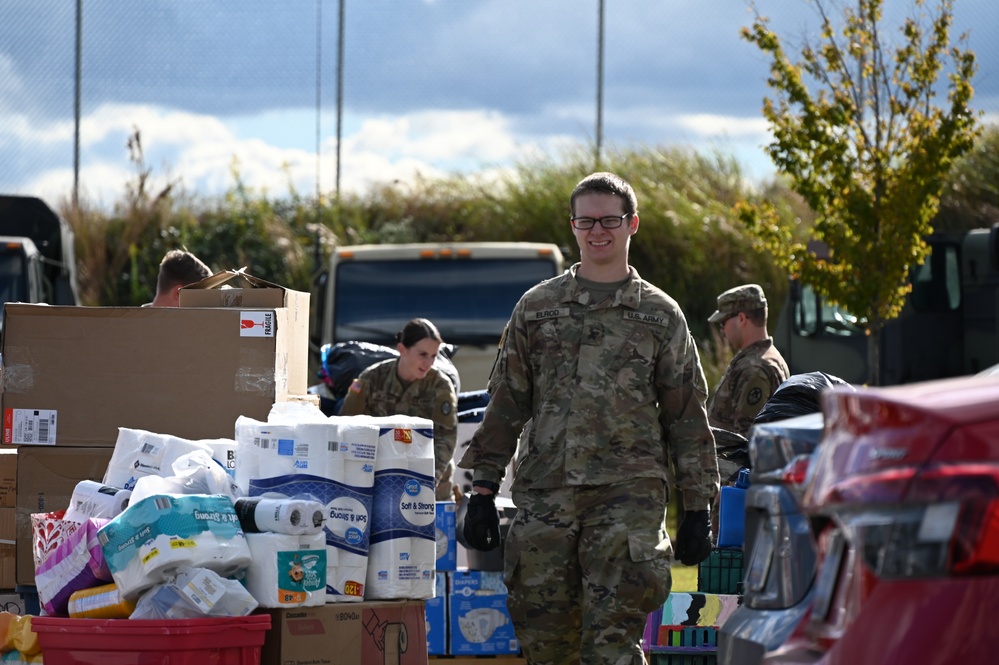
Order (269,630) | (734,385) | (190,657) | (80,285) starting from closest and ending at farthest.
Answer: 1. (190,657)
2. (269,630)
3. (734,385)
4. (80,285)

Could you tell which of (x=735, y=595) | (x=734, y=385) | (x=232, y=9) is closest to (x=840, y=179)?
(x=734, y=385)

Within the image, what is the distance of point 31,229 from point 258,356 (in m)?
9.89

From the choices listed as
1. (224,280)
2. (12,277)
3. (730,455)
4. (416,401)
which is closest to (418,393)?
(416,401)

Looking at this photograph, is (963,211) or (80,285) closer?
(963,211)

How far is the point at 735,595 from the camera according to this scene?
5.82 metres

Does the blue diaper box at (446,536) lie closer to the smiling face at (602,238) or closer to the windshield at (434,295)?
the smiling face at (602,238)

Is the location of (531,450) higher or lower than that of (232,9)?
lower

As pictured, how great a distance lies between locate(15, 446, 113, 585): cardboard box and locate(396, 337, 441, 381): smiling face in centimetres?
286

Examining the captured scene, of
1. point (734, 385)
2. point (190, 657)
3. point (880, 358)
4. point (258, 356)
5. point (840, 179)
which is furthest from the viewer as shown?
point (880, 358)

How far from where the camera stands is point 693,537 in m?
4.82

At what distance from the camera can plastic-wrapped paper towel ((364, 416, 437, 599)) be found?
4906mm

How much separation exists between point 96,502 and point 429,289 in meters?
7.86

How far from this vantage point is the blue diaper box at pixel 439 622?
266 inches

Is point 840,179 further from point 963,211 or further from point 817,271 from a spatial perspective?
point 963,211
